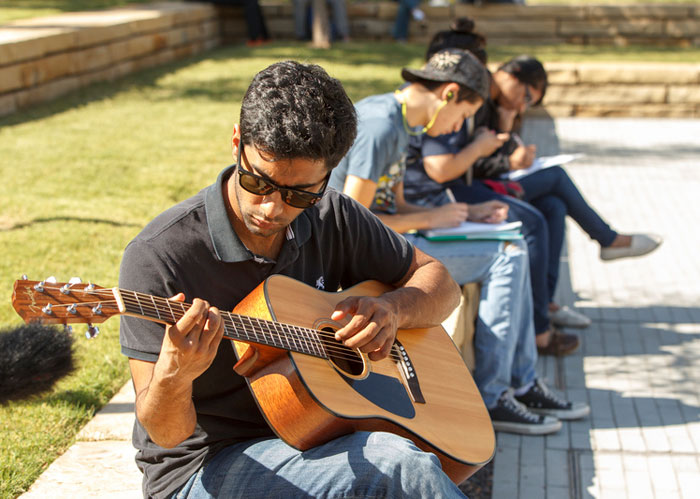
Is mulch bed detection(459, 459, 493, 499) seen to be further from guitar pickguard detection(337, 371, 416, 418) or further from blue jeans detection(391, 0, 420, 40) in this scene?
blue jeans detection(391, 0, 420, 40)

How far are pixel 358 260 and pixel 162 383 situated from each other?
1022mm

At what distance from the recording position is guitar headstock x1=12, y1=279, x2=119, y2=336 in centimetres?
165

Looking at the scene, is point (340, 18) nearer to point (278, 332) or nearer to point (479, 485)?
point (479, 485)

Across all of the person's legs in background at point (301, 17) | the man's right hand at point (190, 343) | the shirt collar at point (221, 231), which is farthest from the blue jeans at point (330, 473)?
the person's legs in background at point (301, 17)

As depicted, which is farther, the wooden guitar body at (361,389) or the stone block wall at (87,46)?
the stone block wall at (87,46)

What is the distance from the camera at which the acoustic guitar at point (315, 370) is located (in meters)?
1.73

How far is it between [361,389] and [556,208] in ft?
9.58

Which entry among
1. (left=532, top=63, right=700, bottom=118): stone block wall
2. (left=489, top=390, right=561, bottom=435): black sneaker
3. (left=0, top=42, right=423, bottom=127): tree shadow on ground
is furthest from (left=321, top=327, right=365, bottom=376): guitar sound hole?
(left=532, top=63, right=700, bottom=118): stone block wall

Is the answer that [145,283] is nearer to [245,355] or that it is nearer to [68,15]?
[245,355]

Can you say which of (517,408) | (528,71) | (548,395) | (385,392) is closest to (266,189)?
(385,392)

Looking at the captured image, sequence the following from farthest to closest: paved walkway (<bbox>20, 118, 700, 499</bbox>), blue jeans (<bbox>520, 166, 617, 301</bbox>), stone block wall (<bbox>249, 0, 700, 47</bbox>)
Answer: stone block wall (<bbox>249, 0, 700, 47</bbox>) → blue jeans (<bbox>520, 166, 617, 301</bbox>) → paved walkway (<bbox>20, 118, 700, 499</bbox>)

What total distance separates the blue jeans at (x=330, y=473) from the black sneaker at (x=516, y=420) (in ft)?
5.70

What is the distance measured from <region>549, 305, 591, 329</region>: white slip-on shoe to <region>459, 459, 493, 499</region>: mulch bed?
1.68 m

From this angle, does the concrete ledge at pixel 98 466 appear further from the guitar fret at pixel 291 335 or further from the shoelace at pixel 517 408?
the shoelace at pixel 517 408
